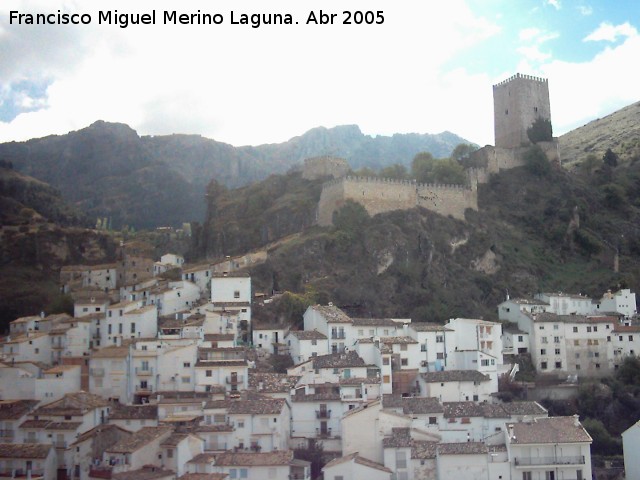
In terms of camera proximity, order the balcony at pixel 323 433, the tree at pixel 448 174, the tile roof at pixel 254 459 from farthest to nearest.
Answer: the tree at pixel 448 174
the balcony at pixel 323 433
the tile roof at pixel 254 459

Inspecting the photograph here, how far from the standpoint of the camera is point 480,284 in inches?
2253

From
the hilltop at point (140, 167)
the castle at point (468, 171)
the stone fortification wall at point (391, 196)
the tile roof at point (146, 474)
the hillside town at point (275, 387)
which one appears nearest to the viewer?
the tile roof at point (146, 474)

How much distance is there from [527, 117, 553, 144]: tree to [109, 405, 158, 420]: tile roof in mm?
53238

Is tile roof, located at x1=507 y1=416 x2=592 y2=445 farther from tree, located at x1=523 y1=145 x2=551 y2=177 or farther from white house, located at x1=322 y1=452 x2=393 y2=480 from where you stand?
tree, located at x1=523 y1=145 x2=551 y2=177

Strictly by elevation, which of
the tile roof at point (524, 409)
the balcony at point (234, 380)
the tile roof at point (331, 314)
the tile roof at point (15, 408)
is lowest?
the tile roof at point (524, 409)

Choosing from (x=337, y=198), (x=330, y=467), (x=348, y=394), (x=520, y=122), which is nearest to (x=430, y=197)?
(x=337, y=198)

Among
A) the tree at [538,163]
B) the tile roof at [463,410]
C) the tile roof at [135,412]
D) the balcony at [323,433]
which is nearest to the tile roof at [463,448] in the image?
the tile roof at [463,410]

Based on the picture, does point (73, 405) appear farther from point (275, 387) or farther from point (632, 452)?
point (632, 452)

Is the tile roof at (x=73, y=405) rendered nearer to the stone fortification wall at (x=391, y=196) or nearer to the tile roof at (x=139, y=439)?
the tile roof at (x=139, y=439)

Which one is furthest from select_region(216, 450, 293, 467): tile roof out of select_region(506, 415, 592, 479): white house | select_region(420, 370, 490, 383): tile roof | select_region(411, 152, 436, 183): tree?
select_region(411, 152, 436, 183): tree

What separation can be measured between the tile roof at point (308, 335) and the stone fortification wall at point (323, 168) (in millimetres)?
29112

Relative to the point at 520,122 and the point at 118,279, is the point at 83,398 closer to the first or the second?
the point at 118,279

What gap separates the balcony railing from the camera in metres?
31.8

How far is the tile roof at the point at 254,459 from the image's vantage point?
99.7 ft
